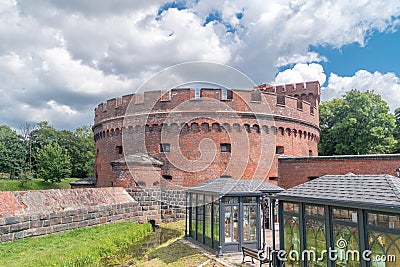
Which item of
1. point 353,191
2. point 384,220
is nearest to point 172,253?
point 353,191

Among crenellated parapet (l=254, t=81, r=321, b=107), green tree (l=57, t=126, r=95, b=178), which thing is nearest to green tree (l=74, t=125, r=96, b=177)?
green tree (l=57, t=126, r=95, b=178)

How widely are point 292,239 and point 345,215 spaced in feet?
5.35

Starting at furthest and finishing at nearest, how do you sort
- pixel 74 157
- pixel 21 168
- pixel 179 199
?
pixel 74 157 → pixel 21 168 → pixel 179 199

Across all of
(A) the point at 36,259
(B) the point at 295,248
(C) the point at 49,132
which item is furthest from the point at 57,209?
(C) the point at 49,132

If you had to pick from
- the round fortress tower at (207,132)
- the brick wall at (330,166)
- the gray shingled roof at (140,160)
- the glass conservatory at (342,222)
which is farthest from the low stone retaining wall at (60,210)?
the brick wall at (330,166)

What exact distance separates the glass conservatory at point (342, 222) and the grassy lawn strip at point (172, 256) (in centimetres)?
294

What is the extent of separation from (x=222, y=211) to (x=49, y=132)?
151 feet

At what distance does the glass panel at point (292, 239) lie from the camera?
6746 mm

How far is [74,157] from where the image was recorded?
4612 centimetres

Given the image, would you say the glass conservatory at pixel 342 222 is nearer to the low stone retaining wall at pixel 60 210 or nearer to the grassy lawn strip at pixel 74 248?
the grassy lawn strip at pixel 74 248

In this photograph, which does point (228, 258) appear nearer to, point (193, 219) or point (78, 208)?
point (193, 219)

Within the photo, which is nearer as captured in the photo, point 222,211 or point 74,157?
point 222,211

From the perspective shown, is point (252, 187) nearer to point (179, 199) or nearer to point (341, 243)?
point (341, 243)

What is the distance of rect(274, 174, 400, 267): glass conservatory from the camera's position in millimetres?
4934
